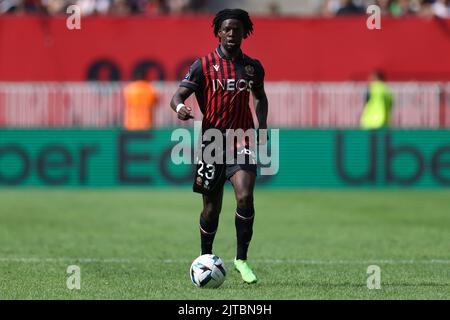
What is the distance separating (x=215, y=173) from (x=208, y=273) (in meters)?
0.98

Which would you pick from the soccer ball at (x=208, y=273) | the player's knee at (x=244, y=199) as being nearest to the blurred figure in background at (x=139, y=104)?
the player's knee at (x=244, y=199)

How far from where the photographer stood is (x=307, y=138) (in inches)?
951

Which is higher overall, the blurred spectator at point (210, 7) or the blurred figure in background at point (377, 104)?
the blurred spectator at point (210, 7)

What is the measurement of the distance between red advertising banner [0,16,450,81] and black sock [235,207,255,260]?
675 inches

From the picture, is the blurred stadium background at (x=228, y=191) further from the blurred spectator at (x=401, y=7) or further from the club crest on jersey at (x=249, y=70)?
the club crest on jersey at (x=249, y=70)

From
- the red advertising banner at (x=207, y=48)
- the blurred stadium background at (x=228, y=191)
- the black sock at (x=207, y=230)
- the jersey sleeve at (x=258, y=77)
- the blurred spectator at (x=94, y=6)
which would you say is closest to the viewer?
the jersey sleeve at (x=258, y=77)

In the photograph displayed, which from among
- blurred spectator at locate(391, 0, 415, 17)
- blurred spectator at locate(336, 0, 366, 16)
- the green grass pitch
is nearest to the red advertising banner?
blurred spectator at locate(336, 0, 366, 16)

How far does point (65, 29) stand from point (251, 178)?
17544 mm

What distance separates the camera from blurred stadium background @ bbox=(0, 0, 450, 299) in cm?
1242

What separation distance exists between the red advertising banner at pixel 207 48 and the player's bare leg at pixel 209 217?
17.0 meters

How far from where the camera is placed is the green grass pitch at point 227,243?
10.2m

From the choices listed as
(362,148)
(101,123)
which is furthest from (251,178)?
(101,123)

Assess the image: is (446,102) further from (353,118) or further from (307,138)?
(307,138)
